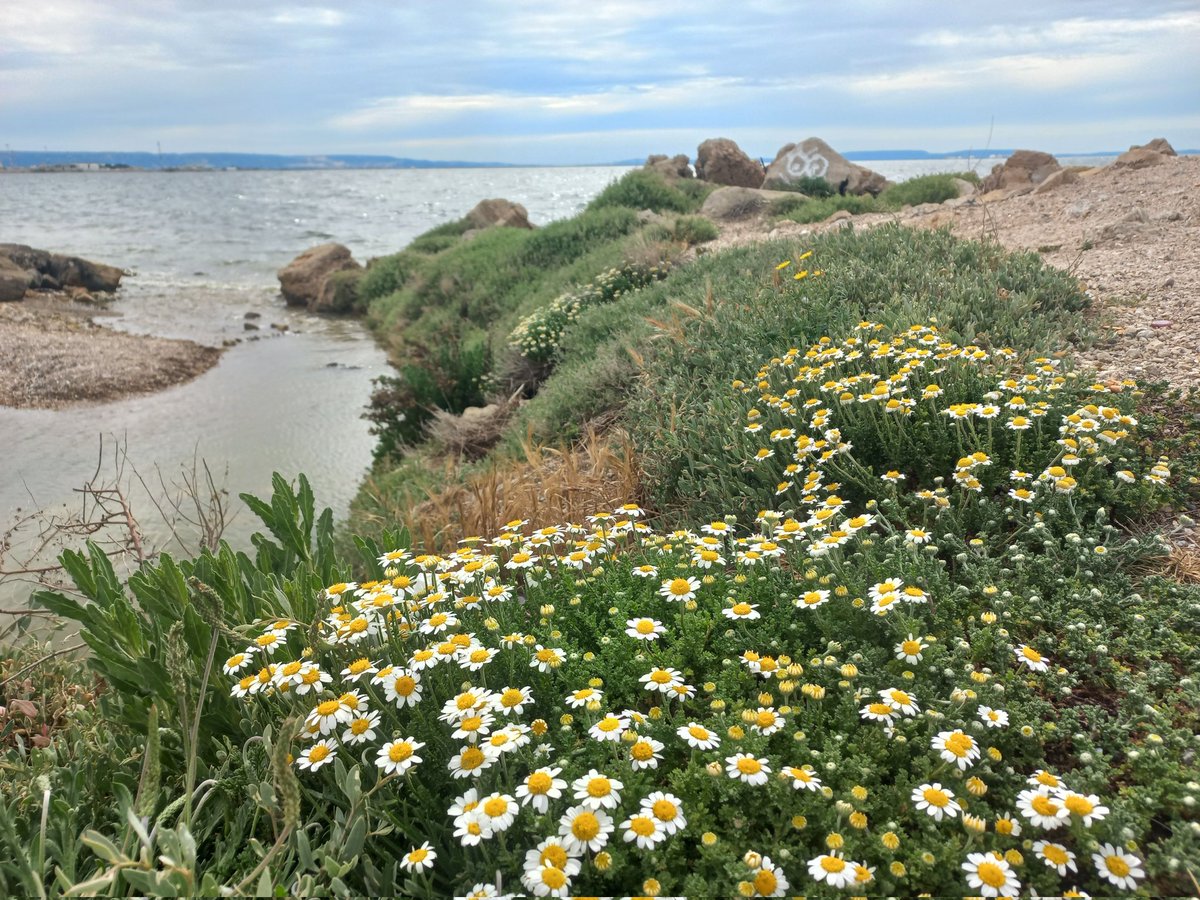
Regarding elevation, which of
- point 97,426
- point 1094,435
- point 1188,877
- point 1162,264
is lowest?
point 97,426

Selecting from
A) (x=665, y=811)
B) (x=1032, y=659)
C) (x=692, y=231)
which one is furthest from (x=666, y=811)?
(x=692, y=231)

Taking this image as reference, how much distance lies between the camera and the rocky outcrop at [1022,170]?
14896mm

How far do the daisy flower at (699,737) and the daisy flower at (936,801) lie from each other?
457mm

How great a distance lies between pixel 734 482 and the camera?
12.3ft

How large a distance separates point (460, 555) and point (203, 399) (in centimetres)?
947

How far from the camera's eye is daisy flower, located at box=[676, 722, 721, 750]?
6.04 feet

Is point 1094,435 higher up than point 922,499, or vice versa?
point 1094,435

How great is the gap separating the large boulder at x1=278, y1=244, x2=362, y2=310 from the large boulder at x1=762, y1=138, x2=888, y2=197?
39.9 ft

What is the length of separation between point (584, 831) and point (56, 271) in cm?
2543

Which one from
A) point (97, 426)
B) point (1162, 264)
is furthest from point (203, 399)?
point (1162, 264)

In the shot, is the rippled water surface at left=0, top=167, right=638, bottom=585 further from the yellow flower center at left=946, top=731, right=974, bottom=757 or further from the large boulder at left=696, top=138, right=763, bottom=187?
the yellow flower center at left=946, top=731, right=974, bottom=757

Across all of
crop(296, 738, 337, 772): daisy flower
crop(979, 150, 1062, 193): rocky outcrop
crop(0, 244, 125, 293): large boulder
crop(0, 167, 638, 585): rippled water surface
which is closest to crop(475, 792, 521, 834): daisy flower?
crop(296, 738, 337, 772): daisy flower

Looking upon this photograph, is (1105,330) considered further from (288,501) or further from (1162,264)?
(288,501)

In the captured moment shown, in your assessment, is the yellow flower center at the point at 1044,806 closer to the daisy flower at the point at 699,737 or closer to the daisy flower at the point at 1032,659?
the daisy flower at the point at 1032,659
